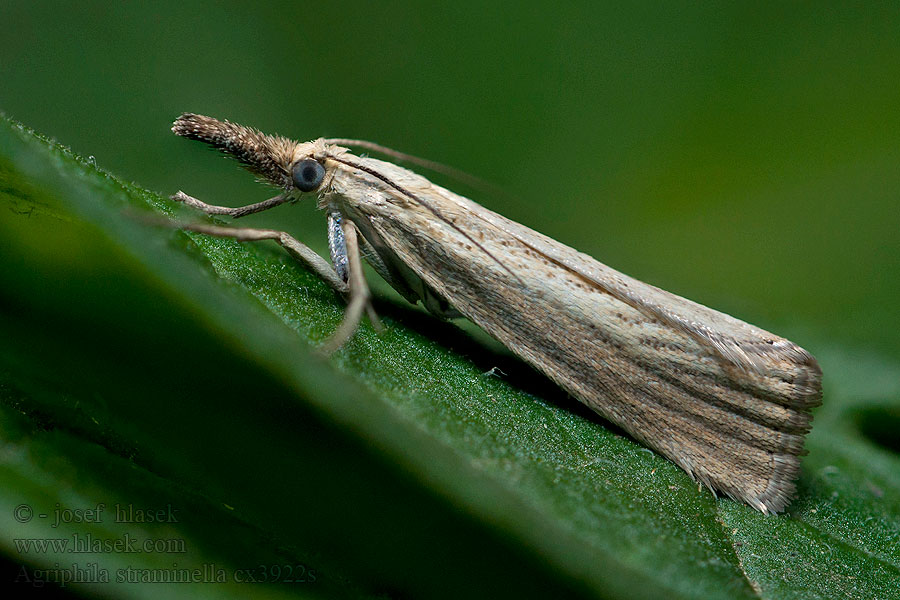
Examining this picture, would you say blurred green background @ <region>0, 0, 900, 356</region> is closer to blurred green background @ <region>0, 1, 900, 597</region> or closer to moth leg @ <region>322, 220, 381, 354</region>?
blurred green background @ <region>0, 1, 900, 597</region>

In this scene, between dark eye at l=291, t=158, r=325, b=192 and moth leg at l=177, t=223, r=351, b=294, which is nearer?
moth leg at l=177, t=223, r=351, b=294

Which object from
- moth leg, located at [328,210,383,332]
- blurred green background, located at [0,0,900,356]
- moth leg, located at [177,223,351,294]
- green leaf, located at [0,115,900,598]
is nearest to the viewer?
green leaf, located at [0,115,900,598]

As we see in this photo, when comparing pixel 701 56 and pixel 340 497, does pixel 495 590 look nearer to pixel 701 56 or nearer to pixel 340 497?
pixel 340 497

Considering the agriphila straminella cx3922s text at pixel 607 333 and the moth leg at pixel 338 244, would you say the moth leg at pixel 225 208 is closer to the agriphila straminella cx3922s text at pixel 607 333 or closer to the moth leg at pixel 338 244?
the agriphila straminella cx3922s text at pixel 607 333

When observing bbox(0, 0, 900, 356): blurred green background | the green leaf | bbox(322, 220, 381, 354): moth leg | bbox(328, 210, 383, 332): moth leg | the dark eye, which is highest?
bbox(0, 0, 900, 356): blurred green background

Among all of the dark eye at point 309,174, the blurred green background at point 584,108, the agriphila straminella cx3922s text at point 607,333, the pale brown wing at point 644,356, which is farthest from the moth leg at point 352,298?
the blurred green background at point 584,108

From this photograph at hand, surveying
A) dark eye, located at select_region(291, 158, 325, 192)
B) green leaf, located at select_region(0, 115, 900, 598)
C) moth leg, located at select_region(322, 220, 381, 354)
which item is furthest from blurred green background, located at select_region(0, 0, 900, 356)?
green leaf, located at select_region(0, 115, 900, 598)

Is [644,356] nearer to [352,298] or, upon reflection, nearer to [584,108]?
[352,298]

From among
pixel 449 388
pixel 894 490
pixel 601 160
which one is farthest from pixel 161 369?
pixel 601 160
